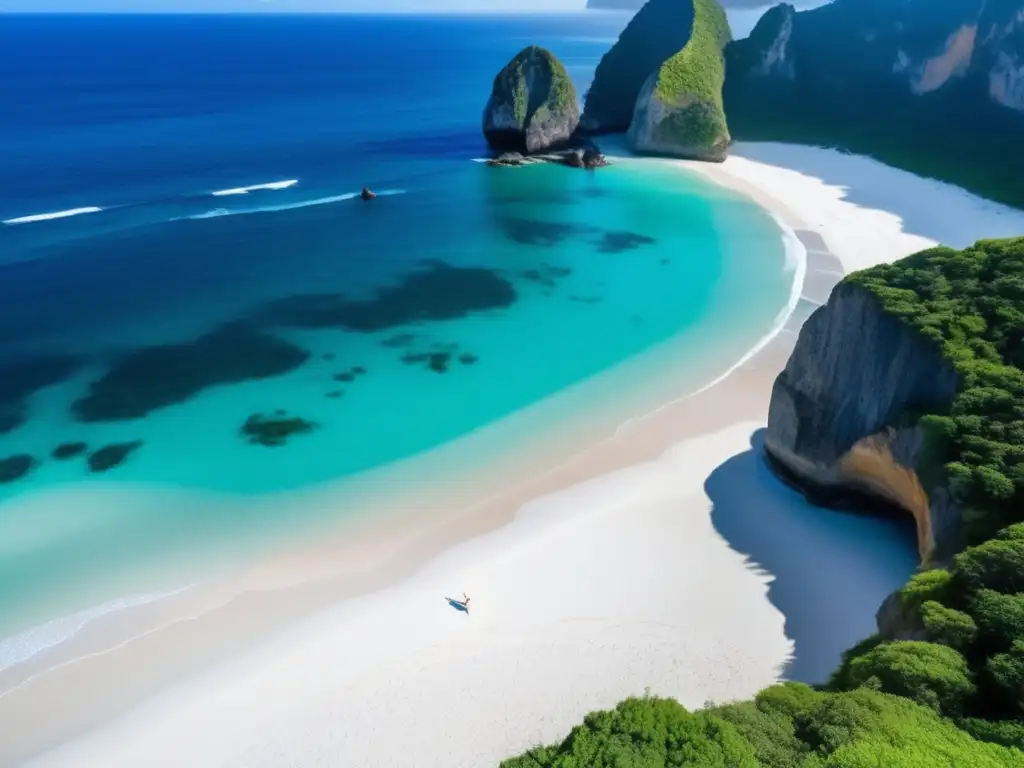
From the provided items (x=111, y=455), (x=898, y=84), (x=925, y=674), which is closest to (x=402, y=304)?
(x=111, y=455)

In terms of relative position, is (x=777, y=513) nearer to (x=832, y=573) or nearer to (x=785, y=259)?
(x=832, y=573)

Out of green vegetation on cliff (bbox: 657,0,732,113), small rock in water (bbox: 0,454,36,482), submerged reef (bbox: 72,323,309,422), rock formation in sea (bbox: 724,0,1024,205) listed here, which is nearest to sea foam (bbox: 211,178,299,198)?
submerged reef (bbox: 72,323,309,422)

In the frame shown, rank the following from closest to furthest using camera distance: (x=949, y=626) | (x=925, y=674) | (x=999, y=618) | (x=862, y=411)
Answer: (x=925, y=674)
(x=999, y=618)
(x=949, y=626)
(x=862, y=411)

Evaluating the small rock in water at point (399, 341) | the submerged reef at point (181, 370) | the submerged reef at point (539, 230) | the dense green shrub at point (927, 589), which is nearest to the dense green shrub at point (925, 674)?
the dense green shrub at point (927, 589)

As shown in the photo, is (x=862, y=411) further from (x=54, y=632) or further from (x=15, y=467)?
(x=15, y=467)

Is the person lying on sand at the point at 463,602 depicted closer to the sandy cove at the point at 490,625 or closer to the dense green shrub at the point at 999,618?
the sandy cove at the point at 490,625

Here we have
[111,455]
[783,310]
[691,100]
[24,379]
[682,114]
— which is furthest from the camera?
[691,100]

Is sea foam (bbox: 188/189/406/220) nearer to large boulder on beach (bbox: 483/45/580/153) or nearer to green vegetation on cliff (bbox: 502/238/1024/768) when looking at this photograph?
large boulder on beach (bbox: 483/45/580/153)
